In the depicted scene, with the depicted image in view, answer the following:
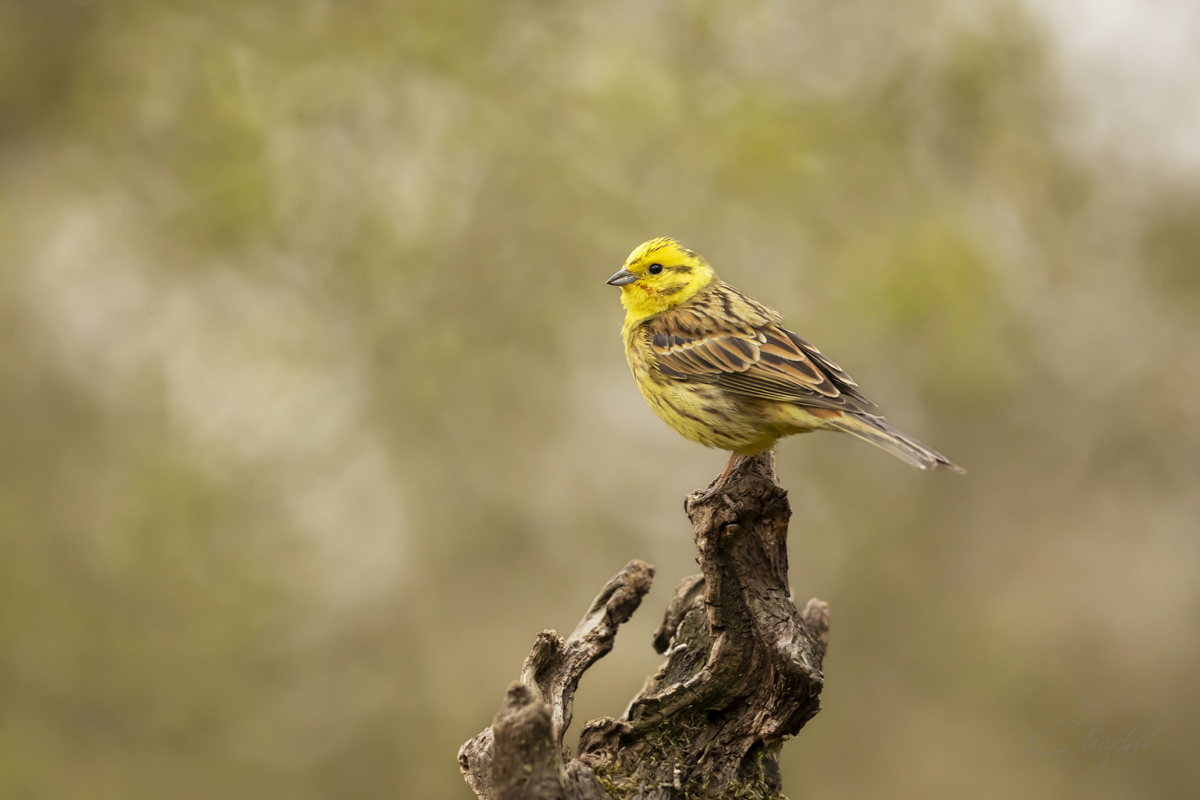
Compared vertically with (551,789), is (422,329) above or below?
above

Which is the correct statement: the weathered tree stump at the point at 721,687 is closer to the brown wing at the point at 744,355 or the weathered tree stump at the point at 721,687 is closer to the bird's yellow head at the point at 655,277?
the brown wing at the point at 744,355

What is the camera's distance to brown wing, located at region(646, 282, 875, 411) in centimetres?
445

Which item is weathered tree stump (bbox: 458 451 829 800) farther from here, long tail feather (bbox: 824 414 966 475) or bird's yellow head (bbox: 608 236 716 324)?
bird's yellow head (bbox: 608 236 716 324)

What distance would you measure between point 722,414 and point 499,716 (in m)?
1.97

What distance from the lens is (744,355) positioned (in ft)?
15.7

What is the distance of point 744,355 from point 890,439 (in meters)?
0.98

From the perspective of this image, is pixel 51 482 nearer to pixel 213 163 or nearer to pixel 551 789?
pixel 213 163

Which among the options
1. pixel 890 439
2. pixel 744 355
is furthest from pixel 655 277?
pixel 890 439

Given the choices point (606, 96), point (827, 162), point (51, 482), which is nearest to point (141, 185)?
point (51, 482)

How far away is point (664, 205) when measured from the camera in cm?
895

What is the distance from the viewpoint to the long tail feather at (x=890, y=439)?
380cm

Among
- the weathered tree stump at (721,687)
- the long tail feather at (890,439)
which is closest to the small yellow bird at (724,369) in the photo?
the long tail feather at (890,439)

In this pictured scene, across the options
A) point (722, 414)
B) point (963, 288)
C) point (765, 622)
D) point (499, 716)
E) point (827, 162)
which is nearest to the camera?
point (499, 716)

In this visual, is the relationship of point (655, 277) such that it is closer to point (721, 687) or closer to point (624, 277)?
point (624, 277)
